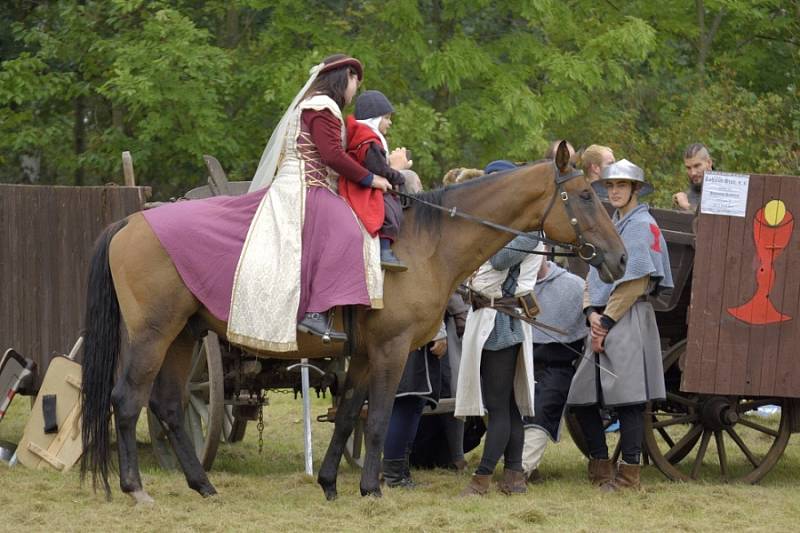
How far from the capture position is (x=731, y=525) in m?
6.74

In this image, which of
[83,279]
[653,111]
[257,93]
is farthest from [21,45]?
[83,279]

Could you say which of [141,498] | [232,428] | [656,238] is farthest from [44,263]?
[656,238]

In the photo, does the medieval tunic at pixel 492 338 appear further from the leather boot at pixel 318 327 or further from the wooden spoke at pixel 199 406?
the wooden spoke at pixel 199 406

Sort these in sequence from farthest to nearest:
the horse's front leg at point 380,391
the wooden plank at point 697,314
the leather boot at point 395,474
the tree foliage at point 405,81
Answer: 1. the tree foliage at point 405,81
2. the leather boot at point 395,474
3. the wooden plank at point 697,314
4. the horse's front leg at point 380,391

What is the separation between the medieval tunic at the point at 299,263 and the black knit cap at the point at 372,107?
38 centimetres

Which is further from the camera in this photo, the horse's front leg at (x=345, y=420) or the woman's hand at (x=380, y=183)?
the horse's front leg at (x=345, y=420)

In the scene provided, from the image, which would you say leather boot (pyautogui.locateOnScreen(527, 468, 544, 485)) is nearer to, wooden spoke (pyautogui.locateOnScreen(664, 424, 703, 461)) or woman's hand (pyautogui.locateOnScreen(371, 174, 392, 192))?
wooden spoke (pyautogui.locateOnScreen(664, 424, 703, 461))

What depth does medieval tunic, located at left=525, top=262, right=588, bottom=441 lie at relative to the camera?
8.14m

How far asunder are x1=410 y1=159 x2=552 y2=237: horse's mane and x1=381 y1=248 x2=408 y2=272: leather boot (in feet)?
A: 0.89

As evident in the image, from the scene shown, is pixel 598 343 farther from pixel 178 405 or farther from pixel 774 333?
pixel 178 405

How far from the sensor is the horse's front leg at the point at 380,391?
7102 mm

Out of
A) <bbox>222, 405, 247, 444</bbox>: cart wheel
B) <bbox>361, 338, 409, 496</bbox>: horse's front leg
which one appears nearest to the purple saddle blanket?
<bbox>361, 338, 409, 496</bbox>: horse's front leg

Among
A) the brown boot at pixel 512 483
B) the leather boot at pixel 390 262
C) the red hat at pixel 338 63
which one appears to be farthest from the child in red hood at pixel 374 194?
the brown boot at pixel 512 483

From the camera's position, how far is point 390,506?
275 inches
